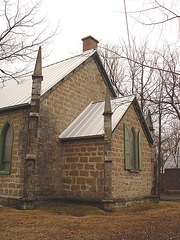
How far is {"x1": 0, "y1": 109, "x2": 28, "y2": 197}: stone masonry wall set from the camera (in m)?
11.4

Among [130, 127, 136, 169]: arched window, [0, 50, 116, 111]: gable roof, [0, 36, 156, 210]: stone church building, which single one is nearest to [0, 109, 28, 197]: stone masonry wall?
[0, 36, 156, 210]: stone church building

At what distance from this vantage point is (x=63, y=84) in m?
13.7

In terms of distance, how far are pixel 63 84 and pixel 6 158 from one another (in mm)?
4720

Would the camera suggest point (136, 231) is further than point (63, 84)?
No

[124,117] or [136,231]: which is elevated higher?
[124,117]

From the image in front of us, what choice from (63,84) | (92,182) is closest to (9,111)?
(63,84)

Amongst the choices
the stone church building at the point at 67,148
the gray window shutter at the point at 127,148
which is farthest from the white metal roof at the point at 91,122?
the gray window shutter at the point at 127,148

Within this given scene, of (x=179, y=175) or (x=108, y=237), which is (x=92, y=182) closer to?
(x=108, y=237)

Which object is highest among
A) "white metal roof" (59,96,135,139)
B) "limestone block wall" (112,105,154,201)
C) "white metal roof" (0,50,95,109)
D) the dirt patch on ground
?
"white metal roof" (0,50,95,109)

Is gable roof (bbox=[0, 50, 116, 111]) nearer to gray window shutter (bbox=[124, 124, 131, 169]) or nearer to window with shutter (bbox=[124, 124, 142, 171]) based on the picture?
gray window shutter (bbox=[124, 124, 131, 169])

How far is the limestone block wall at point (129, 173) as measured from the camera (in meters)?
11.8

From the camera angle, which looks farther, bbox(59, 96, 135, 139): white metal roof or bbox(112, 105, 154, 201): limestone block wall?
bbox(59, 96, 135, 139): white metal roof

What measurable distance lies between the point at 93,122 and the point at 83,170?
2.49 metres

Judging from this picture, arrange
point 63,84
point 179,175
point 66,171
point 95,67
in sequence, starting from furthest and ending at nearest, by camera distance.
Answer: point 179,175
point 95,67
point 63,84
point 66,171
